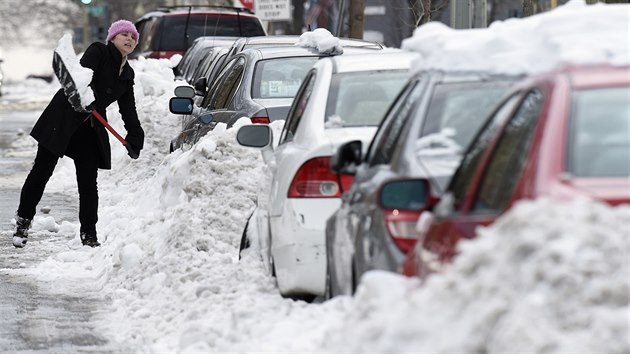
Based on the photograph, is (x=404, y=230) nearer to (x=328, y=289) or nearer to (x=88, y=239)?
(x=328, y=289)

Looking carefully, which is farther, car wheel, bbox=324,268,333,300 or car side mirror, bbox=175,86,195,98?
car side mirror, bbox=175,86,195,98

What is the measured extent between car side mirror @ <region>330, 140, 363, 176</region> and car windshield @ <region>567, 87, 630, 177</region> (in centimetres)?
239

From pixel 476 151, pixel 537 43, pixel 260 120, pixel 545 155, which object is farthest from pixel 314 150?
pixel 545 155

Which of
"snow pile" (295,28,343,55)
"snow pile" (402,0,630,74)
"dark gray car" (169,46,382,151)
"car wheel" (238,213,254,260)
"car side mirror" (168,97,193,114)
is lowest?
"car wheel" (238,213,254,260)

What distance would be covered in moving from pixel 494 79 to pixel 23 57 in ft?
390

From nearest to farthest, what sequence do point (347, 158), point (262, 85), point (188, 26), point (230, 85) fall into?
point (347, 158) → point (262, 85) → point (230, 85) → point (188, 26)

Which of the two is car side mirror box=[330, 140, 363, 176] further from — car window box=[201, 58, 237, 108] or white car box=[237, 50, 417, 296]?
car window box=[201, 58, 237, 108]

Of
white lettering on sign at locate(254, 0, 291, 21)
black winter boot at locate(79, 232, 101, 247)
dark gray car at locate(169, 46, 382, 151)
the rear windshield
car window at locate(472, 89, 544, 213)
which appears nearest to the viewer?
car window at locate(472, 89, 544, 213)

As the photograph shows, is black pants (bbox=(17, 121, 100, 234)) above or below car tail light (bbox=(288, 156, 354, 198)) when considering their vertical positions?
below

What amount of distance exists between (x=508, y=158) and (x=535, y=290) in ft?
3.06

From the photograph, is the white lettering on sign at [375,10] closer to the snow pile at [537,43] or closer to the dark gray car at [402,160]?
the dark gray car at [402,160]

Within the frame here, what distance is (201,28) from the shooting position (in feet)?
104

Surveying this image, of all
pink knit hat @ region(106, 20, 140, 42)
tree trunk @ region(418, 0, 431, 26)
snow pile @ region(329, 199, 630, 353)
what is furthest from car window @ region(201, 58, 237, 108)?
snow pile @ region(329, 199, 630, 353)

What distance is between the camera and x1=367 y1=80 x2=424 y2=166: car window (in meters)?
7.01
